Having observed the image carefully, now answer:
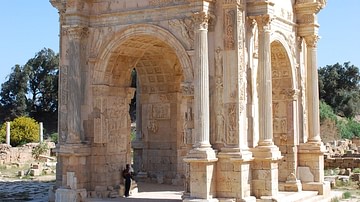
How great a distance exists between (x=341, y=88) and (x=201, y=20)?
4981cm

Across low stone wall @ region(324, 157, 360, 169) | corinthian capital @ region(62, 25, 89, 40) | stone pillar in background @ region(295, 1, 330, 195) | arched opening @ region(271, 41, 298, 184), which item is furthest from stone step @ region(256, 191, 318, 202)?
low stone wall @ region(324, 157, 360, 169)

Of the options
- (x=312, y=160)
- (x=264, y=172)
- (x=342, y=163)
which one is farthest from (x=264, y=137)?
(x=342, y=163)

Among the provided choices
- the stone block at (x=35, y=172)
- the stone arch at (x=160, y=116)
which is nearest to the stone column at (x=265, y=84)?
the stone arch at (x=160, y=116)

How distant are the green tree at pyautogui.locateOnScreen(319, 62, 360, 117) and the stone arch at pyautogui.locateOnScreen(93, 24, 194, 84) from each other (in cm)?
4666

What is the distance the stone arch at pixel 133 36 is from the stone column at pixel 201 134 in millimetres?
458

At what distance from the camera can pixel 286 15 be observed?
1680cm

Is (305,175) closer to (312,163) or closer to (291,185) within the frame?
(312,163)

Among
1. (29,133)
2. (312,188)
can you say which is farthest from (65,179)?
(29,133)

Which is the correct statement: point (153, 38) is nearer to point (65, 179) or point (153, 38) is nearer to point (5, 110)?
point (65, 179)

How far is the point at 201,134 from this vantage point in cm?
1354

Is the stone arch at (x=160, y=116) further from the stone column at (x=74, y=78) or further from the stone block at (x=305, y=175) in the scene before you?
the stone block at (x=305, y=175)

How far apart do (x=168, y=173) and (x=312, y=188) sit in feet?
19.3

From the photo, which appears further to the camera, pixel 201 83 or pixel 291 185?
pixel 291 185

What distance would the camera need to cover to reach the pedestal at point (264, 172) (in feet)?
46.4
